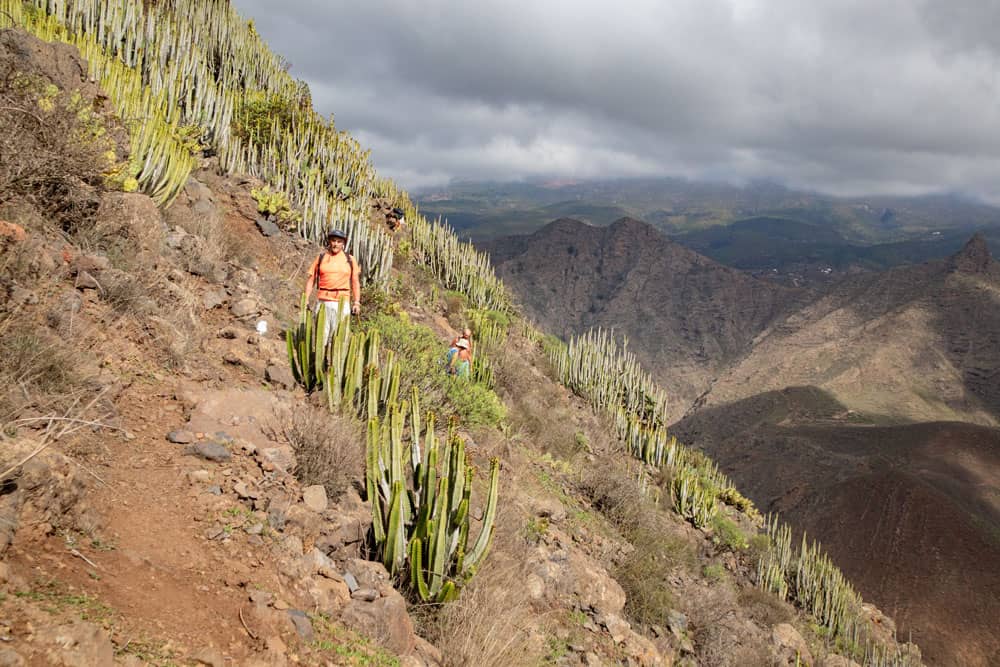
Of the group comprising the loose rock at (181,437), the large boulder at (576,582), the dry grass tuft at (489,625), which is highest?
the loose rock at (181,437)

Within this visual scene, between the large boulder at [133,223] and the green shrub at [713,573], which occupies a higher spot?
the large boulder at [133,223]

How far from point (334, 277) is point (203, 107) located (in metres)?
6.80

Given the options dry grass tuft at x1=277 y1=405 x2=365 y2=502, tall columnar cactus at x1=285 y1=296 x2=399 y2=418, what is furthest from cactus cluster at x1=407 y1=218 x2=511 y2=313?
dry grass tuft at x1=277 y1=405 x2=365 y2=502

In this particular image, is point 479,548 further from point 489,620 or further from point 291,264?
point 291,264

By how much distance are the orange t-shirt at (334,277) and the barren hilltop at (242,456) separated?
0.60m

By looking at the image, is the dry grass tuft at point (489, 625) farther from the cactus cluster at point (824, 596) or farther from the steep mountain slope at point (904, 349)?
the steep mountain slope at point (904, 349)

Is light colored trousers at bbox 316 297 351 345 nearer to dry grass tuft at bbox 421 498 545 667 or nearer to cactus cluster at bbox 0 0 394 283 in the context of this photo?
cactus cluster at bbox 0 0 394 283

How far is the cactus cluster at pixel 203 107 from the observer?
23.0 feet

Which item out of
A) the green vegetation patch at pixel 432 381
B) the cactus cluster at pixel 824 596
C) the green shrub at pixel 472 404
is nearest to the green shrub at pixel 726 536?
the cactus cluster at pixel 824 596

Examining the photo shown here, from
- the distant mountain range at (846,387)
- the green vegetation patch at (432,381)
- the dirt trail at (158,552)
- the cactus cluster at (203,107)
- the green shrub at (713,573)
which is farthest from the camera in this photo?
the distant mountain range at (846,387)

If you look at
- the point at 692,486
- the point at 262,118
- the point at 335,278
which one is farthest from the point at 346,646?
the point at 262,118

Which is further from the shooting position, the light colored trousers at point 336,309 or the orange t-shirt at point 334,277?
the orange t-shirt at point 334,277

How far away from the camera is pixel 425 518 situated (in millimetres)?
3477

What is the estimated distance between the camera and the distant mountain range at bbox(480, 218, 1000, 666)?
25.3m
